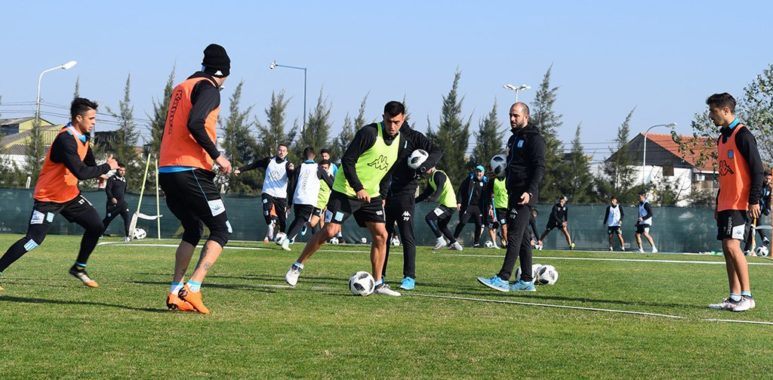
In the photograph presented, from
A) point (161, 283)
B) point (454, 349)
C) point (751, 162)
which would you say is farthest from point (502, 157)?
point (454, 349)

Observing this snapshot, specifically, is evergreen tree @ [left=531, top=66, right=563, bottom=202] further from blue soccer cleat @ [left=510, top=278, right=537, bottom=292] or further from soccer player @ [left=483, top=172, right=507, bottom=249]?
blue soccer cleat @ [left=510, top=278, right=537, bottom=292]

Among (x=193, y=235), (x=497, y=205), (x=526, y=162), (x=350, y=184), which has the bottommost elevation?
(x=193, y=235)

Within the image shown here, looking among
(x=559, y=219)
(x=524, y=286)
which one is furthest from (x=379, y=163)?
(x=559, y=219)

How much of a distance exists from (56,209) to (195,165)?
8.51 ft

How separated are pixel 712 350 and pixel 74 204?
6218 mm

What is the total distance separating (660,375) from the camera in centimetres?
547

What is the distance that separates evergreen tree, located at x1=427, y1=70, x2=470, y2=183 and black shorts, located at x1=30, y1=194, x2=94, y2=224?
33969 millimetres

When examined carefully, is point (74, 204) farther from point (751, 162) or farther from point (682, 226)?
point (682, 226)

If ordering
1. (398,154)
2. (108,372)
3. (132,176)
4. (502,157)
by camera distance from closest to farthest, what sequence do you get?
(108,372), (398,154), (502,157), (132,176)

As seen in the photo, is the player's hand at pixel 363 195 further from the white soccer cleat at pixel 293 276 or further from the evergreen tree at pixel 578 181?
the evergreen tree at pixel 578 181

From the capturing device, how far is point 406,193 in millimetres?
10906

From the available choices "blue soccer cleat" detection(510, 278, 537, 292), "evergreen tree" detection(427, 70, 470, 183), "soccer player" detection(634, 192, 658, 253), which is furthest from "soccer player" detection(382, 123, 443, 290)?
"evergreen tree" detection(427, 70, 470, 183)

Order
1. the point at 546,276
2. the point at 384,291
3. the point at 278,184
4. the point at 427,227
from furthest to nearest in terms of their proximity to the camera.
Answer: the point at 427,227, the point at 278,184, the point at 546,276, the point at 384,291

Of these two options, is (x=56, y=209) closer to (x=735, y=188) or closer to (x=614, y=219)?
(x=735, y=188)
